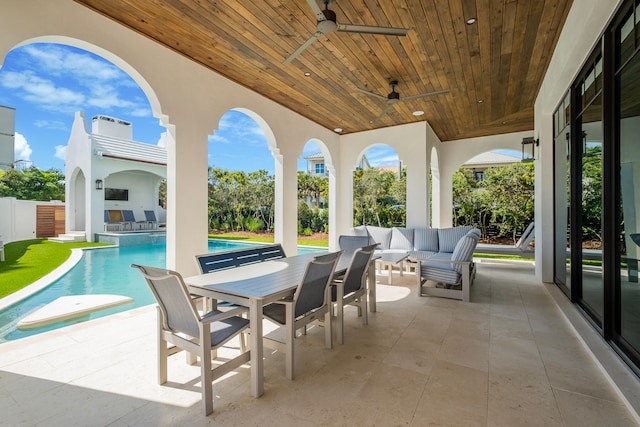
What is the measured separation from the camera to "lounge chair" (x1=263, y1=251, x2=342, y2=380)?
2.27m

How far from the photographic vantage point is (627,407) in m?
1.89

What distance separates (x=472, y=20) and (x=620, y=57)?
54.0 inches

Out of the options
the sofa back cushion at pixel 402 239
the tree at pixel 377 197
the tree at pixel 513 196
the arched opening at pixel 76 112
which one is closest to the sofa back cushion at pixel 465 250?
the sofa back cushion at pixel 402 239

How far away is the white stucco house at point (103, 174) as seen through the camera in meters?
11.0

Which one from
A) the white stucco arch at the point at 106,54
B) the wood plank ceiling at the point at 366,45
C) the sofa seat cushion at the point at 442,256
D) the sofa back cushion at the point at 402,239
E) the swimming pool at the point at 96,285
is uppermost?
the wood plank ceiling at the point at 366,45

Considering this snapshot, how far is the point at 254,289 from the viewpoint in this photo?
220cm

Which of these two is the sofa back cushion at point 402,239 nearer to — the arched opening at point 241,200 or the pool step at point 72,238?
the arched opening at point 241,200

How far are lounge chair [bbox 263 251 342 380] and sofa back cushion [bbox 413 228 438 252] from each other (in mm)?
4418

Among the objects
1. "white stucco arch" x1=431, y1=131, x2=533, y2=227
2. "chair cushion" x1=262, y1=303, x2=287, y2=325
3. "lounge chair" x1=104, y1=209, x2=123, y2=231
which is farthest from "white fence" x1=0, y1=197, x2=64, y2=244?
"white stucco arch" x1=431, y1=131, x2=533, y2=227

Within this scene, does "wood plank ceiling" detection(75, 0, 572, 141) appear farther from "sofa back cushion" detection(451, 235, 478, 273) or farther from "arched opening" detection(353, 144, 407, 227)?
"arched opening" detection(353, 144, 407, 227)

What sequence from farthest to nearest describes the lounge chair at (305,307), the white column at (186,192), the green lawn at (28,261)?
the green lawn at (28,261), the white column at (186,192), the lounge chair at (305,307)

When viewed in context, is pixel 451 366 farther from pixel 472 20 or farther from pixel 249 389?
pixel 472 20

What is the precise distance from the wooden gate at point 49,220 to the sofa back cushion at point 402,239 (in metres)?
12.8

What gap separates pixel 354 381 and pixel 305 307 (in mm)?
643
